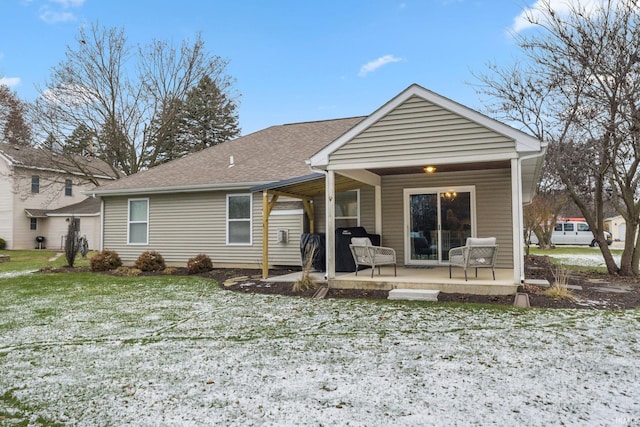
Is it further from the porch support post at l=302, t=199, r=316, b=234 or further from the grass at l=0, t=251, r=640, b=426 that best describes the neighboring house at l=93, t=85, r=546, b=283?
the grass at l=0, t=251, r=640, b=426

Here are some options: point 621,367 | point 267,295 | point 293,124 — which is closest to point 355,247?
point 267,295

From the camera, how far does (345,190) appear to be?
10445 millimetres

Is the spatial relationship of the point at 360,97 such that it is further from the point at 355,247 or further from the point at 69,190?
the point at 69,190

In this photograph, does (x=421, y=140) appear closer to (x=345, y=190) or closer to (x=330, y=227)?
(x=330, y=227)

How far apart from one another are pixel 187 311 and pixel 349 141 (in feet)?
13.3

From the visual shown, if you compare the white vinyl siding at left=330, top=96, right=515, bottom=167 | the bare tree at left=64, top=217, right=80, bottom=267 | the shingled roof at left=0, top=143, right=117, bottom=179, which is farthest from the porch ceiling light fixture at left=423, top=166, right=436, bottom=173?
the shingled roof at left=0, top=143, right=117, bottom=179

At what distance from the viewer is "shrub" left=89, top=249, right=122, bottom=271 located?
11891 millimetres

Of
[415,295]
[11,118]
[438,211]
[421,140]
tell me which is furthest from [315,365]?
[11,118]

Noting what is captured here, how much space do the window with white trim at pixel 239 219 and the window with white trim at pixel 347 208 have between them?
2585mm

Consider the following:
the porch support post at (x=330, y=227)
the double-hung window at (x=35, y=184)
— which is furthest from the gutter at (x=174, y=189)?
the double-hung window at (x=35, y=184)

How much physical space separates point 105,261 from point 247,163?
193 inches

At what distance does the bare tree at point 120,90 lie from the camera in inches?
785

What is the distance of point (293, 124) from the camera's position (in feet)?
53.1

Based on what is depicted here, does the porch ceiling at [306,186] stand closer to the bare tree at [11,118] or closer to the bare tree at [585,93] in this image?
the bare tree at [585,93]
